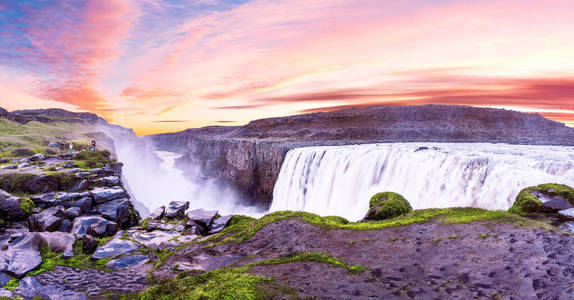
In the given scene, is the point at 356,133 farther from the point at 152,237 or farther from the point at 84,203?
the point at 152,237

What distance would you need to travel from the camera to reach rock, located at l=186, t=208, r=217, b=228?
11680 millimetres

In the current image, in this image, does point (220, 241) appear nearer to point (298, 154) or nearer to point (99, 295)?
point (99, 295)

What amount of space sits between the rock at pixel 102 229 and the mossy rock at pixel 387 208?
9.86 m

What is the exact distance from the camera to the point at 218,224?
38.3 ft

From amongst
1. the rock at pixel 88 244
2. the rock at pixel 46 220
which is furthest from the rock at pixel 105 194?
the rock at pixel 88 244

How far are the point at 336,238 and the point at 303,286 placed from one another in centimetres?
294

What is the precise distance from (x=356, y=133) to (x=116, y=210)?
57.4m

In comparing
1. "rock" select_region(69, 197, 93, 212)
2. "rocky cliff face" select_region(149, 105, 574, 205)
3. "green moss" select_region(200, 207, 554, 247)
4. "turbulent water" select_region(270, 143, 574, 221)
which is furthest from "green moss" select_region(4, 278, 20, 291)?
"rocky cliff face" select_region(149, 105, 574, 205)

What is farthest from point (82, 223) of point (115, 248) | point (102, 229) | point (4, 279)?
point (4, 279)

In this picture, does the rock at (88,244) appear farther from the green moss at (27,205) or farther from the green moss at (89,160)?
the green moss at (89,160)

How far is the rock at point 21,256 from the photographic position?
781cm

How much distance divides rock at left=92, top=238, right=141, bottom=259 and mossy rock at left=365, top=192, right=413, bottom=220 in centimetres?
819

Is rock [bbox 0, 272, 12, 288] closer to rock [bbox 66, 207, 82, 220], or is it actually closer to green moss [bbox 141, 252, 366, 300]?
green moss [bbox 141, 252, 366, 300]

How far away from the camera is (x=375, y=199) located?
11.4m
